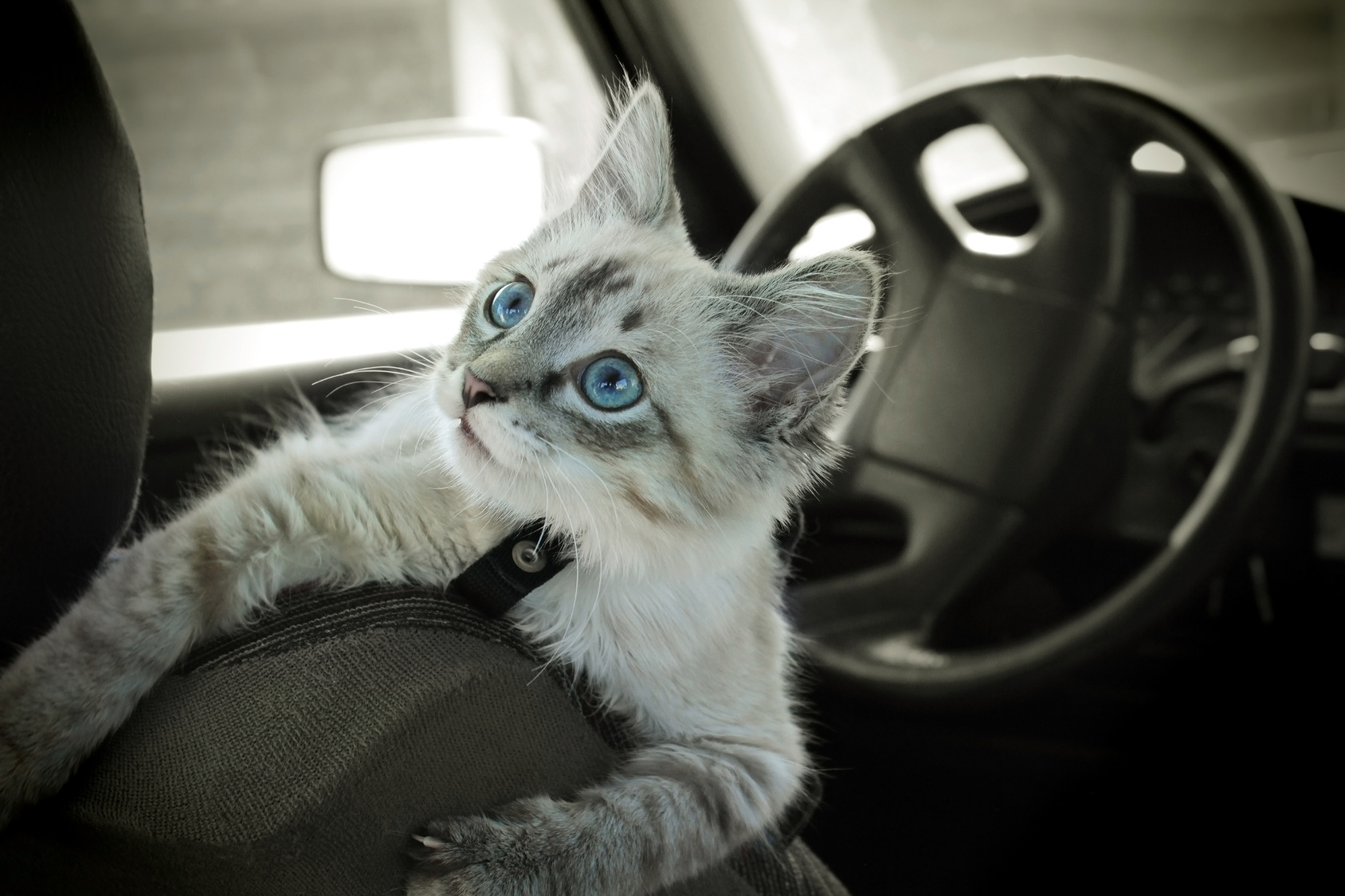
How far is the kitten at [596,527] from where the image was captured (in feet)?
3.02

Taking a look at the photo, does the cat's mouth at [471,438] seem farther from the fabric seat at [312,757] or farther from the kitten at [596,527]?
the fabric seat at [312,757]

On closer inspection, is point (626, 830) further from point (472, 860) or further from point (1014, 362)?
point (1014, 362)

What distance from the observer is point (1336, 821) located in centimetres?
214

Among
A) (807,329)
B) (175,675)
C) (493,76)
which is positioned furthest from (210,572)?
(493,76)

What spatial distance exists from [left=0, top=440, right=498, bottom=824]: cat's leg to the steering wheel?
101 centimetres

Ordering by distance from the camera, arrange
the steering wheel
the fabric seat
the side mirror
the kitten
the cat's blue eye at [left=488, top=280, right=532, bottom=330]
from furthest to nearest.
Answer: the side mirror, the steering wheel, the cat's blue eye at [left=488, top=280, right=532, bottom=330], the kitten, the fabric seat

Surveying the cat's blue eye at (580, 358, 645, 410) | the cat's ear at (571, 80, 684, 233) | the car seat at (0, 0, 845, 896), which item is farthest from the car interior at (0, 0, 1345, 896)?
the cat's blue eye at (580, 358, 645, 410)

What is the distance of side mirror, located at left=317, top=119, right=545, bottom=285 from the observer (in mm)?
1920

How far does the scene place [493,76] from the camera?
107 inches

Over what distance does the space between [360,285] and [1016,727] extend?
6.47 feet

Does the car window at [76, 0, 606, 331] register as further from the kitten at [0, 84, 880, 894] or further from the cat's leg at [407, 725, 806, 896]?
the cat's leg at [407, 725, 806, 896]

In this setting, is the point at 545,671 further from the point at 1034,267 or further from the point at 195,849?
the point at 1034,267

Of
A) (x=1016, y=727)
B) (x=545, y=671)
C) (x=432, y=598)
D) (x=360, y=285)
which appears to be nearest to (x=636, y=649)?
(x=545, y=671)

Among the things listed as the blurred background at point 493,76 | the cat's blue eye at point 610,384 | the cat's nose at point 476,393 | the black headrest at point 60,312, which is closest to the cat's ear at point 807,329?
the cat's blue eye at point 610,384
